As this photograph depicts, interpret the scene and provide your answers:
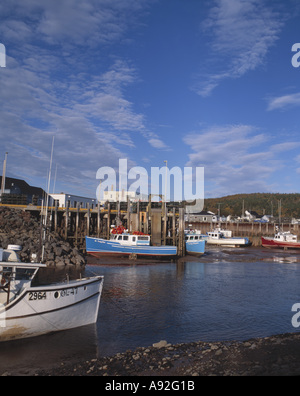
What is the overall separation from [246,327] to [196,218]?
7584 cm

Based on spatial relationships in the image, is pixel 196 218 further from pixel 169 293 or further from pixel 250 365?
pixel 250 365

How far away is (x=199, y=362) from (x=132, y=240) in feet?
87.1

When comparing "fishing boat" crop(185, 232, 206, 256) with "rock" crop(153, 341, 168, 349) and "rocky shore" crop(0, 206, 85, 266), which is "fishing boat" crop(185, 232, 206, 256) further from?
"rock" crop(153, 341, 168, 349)

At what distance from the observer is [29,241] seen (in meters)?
28.4

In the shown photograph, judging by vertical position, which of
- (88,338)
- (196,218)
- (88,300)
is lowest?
(88,338)

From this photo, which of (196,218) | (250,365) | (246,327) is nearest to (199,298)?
(246,327)

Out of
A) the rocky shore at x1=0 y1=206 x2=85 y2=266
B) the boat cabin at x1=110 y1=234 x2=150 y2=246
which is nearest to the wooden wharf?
the rocky shore at x1=0 y1=206 x2=85 y2=266

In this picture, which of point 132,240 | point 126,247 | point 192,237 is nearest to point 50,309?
point 126,247

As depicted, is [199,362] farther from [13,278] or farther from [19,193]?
[19,193]

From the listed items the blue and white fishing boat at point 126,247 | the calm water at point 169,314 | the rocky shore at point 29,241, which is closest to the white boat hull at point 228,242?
the blue and white fishing boat at point 126,247

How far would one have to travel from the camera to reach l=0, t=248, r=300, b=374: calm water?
1077cm

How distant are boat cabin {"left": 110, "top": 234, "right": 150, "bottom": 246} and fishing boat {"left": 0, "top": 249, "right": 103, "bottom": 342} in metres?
Result: 22.2
